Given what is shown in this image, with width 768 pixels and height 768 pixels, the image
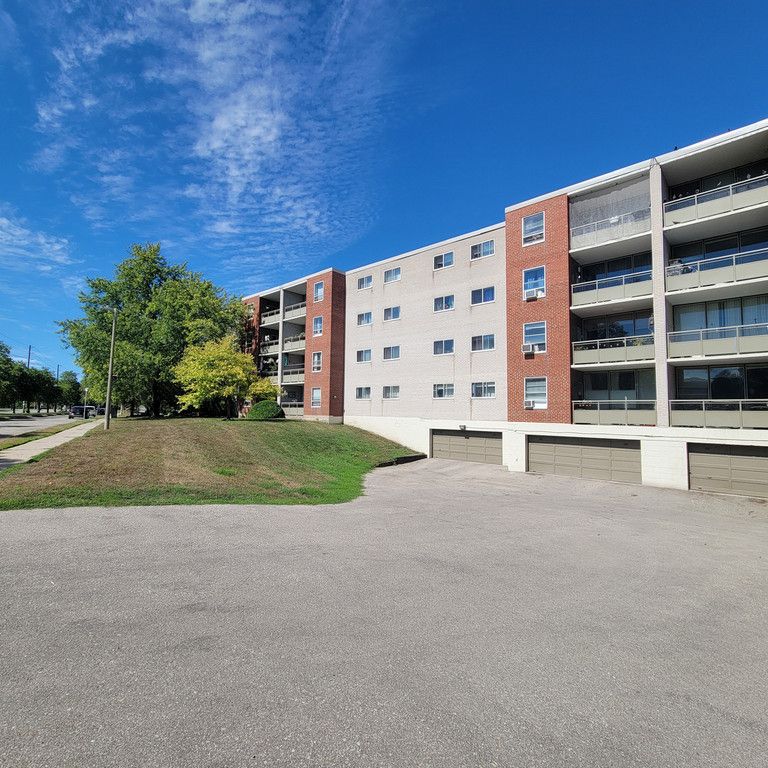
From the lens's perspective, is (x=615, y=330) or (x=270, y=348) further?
(x=270, y=348)

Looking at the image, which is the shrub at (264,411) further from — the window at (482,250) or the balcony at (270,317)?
the window at (482,250)

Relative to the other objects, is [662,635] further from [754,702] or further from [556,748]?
[556,748]

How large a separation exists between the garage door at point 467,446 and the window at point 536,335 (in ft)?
18.8

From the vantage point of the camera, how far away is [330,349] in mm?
35750

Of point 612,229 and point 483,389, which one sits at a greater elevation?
point 612,229

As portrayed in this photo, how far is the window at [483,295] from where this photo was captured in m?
27.0

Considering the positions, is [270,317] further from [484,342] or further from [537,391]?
[537,391]

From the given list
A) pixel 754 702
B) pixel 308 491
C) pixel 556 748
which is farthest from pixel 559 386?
pixel 556 748

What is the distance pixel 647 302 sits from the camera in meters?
20.9

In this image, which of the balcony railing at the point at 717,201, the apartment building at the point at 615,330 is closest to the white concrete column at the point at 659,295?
the apartment building at the point at 615,330

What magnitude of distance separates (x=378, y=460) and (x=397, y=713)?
2165 cm

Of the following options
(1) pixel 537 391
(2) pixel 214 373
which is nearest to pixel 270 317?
(2) pixel 214 373

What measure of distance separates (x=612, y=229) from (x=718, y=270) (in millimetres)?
Answer: 5313

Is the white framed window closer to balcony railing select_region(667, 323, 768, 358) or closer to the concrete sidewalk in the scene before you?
balcony railing select_region(667, 323, 768, 358)
